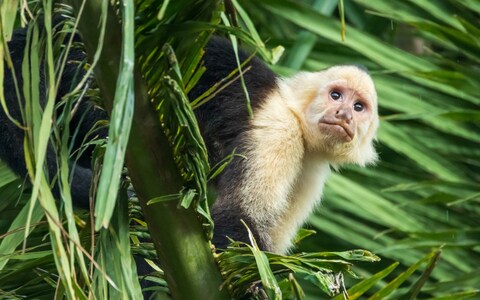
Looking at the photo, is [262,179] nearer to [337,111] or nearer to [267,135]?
[267,135]

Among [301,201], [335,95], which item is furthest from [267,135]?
[335,95]

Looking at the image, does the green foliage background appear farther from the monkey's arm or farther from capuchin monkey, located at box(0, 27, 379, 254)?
the monkey's arm

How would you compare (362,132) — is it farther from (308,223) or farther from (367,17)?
(367,17)

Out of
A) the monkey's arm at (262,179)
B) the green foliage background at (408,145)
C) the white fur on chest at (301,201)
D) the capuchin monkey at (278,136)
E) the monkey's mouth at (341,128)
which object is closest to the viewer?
the monkey's arm at (262,179)

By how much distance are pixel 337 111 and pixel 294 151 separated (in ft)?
1.11

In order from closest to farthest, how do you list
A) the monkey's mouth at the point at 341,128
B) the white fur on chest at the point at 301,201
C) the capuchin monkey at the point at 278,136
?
1. the capuchin monkey at the point at 278,136
2. the white fur on chest at the point at 301,201
3. the monkey's mouth at the point at 341,128

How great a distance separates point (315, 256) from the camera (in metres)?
2.37

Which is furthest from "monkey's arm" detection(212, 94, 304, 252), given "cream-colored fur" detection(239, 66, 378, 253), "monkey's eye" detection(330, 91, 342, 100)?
"monkey's eye" detection(330, 91, 342, 100)

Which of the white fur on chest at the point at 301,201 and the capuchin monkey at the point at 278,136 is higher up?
the capuchin monkey at the point at 278,136

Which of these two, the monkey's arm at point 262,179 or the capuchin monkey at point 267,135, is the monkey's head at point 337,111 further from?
the monkey's arm at point 262,179

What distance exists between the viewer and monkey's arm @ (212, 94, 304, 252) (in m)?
3.44

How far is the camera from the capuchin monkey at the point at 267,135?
137 inches

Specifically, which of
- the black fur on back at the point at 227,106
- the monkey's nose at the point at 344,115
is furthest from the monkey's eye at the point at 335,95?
the black fur on back at the point at 227,106

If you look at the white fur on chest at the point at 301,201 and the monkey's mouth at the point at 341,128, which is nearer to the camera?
the white fur on chest at the point at 301,201
